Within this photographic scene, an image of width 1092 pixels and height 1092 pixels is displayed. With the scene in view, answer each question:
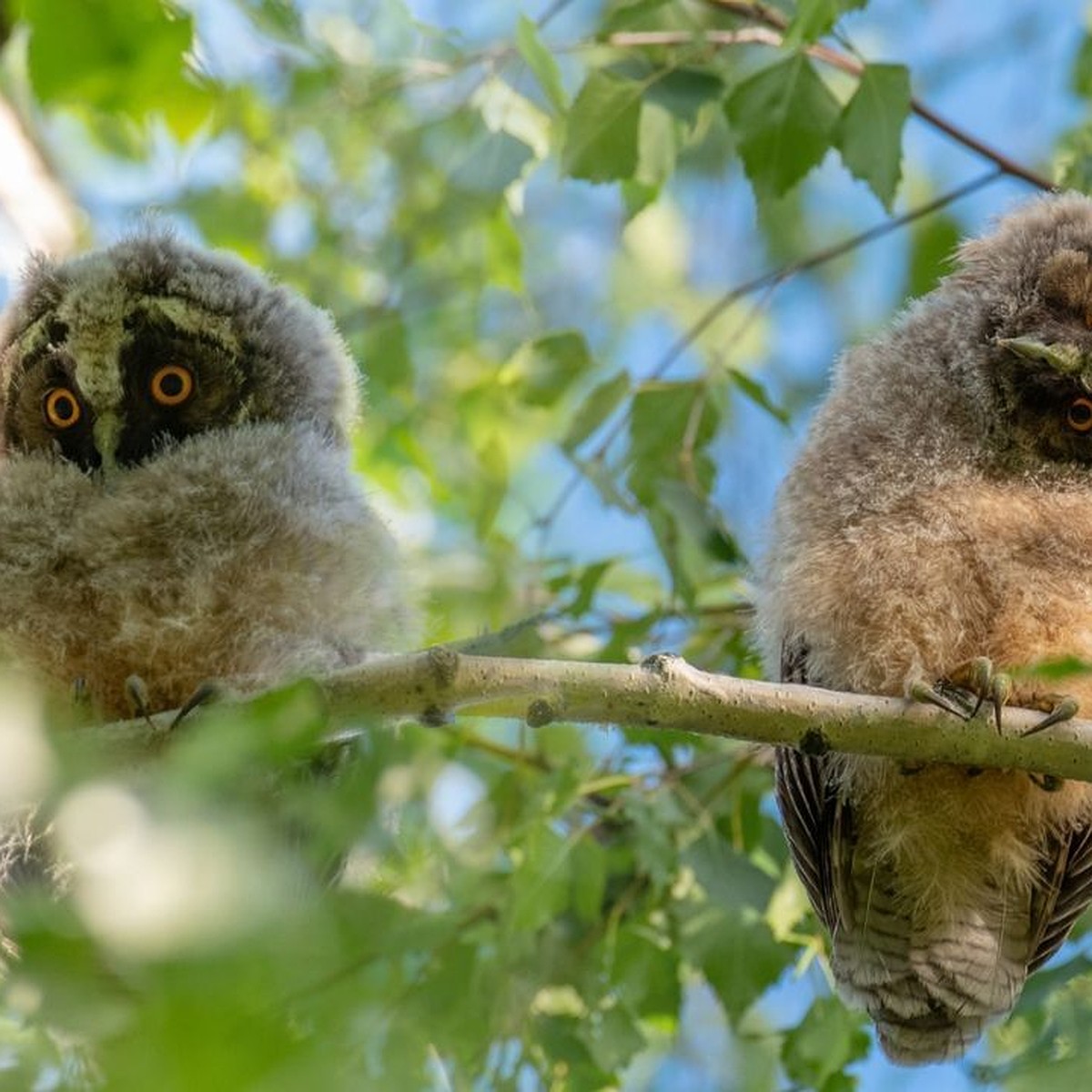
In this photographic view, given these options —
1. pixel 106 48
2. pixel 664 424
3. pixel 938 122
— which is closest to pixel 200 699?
pixel 106 48

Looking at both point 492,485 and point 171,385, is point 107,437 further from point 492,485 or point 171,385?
point 492,485

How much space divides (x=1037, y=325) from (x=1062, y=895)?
87 cm

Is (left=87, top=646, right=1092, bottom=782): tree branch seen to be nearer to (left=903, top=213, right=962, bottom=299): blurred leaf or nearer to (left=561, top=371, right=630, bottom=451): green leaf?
(left=561, top=371, right=630, bottom=451): green leaf

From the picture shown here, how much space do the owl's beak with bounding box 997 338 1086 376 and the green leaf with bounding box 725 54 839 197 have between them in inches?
18.4

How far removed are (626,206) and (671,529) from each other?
0.64 m

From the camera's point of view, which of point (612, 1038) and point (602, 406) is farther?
point (602, 406)

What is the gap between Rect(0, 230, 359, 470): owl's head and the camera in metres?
2.59

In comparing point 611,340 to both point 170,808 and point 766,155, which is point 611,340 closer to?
point 766,155

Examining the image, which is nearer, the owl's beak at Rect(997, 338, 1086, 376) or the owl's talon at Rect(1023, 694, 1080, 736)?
the owl's talon at Rect(1023, 694, 1080, 736)

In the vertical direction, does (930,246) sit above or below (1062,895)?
above

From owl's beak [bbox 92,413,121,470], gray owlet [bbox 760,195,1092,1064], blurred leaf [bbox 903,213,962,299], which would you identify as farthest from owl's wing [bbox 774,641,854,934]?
blurred leaf [bbox 903,213,962,299]

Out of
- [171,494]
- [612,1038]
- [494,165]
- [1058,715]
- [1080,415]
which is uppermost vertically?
[494,165]

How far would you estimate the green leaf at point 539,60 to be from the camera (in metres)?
2.98

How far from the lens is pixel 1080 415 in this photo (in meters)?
2.71
